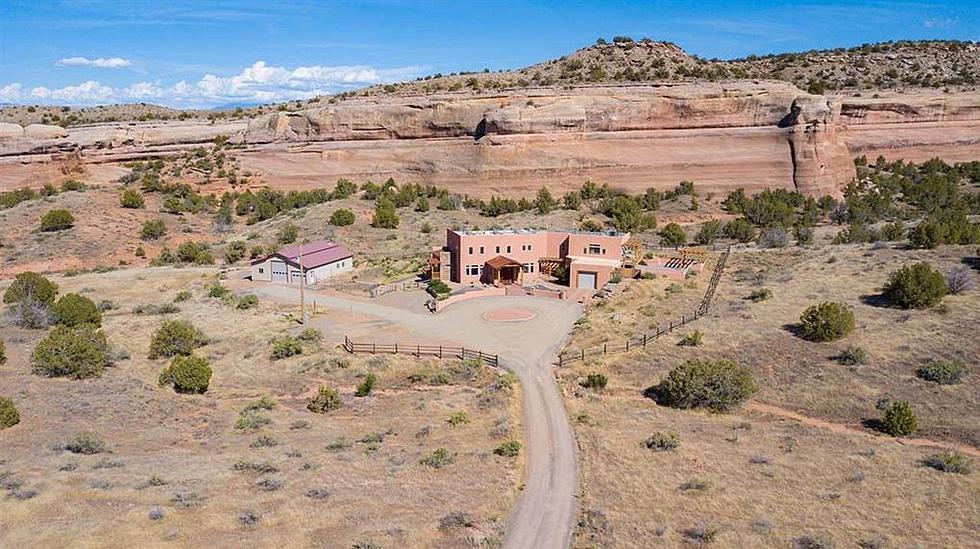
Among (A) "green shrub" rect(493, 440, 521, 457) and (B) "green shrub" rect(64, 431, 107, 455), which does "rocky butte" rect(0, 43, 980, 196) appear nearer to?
(A) "green shrub" rect(493, 440, 521, 457)

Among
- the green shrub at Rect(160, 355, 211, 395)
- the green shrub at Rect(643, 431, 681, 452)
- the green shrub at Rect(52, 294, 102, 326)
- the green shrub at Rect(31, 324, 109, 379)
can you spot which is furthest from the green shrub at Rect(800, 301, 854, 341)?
the green shrub at Rect(52, 294, 102, 326)

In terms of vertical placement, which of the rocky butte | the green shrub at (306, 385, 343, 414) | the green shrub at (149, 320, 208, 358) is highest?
the rocky butte

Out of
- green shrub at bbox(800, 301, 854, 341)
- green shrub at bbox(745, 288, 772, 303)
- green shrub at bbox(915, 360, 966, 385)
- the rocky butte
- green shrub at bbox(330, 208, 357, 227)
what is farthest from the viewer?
the rocky butte

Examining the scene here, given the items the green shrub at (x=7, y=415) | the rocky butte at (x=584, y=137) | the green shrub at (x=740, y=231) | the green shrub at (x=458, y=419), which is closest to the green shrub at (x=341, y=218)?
the rocky butte at (x=584, y=137)

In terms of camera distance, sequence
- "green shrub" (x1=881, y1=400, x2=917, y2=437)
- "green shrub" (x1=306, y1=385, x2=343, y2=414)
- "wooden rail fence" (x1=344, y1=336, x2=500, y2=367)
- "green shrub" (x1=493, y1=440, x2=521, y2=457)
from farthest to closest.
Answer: "wooden rail fence" (x1=344, y1=336, x2=500, y2=367) < "green shrub" (x1=306, y1=385, x2=343, y2=414) < "green shrub" (x1=881, y1=400, x2=917, y2=437) < "green shrub" (x1=493, y1=440, x2=521, y2=457)

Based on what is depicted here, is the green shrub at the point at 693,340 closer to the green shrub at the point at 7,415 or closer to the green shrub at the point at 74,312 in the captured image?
the green shrub at the point at 7,415

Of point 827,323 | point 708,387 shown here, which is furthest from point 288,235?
point 827,323

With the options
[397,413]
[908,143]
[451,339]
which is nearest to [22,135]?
[451,339]
